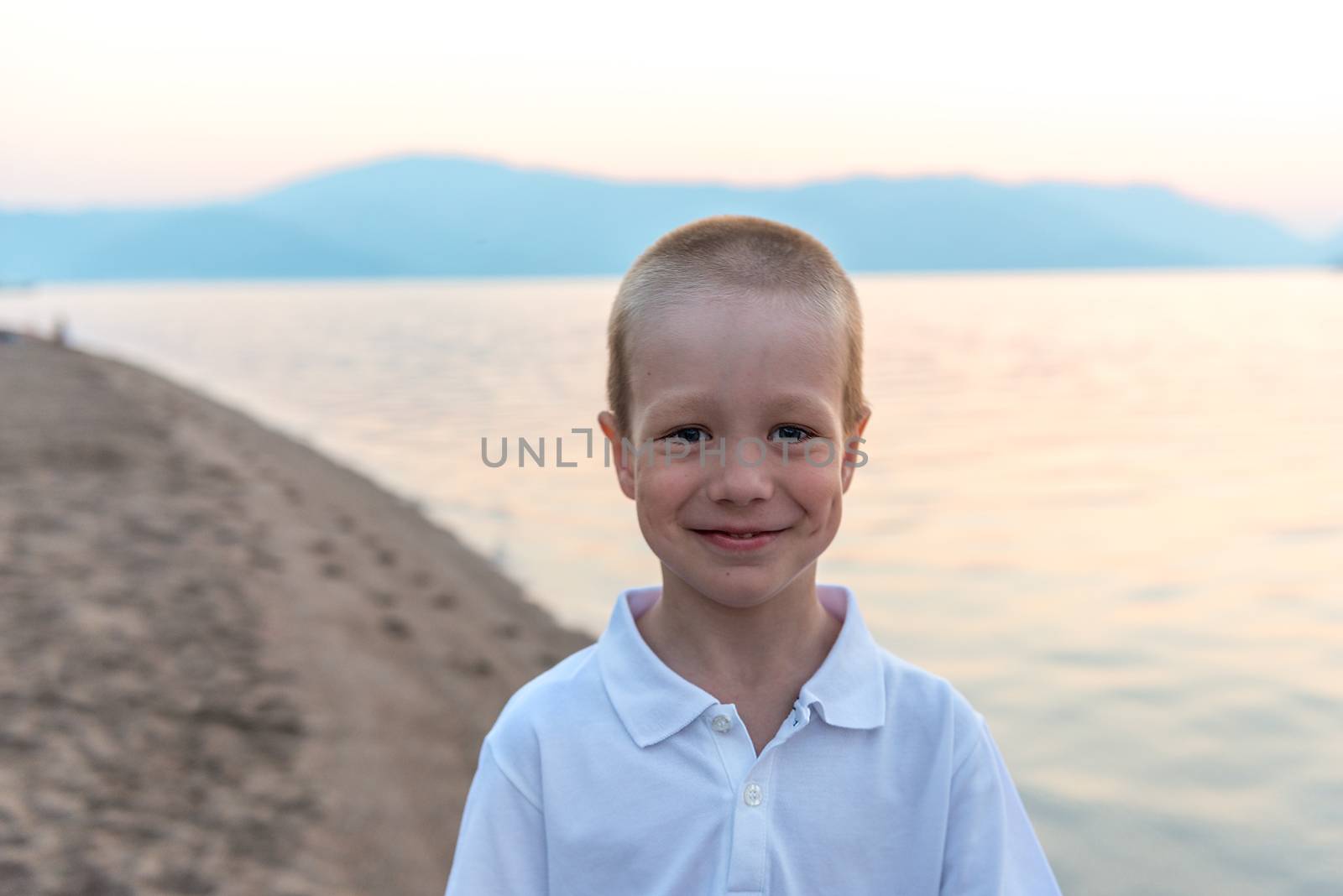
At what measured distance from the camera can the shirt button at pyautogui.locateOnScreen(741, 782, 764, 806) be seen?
4.78ft

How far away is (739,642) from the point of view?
1637 mm

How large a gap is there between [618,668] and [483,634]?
5.60 metres

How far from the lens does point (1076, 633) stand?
7805mm

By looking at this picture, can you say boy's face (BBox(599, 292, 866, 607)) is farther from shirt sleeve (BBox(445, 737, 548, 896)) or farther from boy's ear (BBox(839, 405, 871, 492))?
shirt sleeve (BBox(445, 737, 548, 896))

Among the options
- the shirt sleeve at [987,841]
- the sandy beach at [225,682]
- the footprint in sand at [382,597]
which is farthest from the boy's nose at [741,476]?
the footprint in sand at [382,597]

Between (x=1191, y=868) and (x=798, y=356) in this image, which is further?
(x=1191, y=868)

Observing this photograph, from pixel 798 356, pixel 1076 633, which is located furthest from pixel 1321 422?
pixel 798 356

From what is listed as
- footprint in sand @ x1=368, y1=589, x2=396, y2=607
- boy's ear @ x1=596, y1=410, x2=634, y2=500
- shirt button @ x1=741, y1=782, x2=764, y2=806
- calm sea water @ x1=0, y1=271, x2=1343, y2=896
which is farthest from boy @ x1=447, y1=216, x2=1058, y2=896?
footprint in sand @ x1=368, y1=589, x2=396, y2=607

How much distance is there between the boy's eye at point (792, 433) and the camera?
5.14 feet

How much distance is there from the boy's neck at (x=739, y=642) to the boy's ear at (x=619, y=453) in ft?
0.55

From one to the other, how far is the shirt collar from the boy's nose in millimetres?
273

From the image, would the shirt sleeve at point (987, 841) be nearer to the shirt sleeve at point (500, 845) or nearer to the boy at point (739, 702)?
the boy at point (739, 702)

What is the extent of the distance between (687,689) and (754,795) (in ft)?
0.60

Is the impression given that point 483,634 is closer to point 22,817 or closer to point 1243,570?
point 22,817
